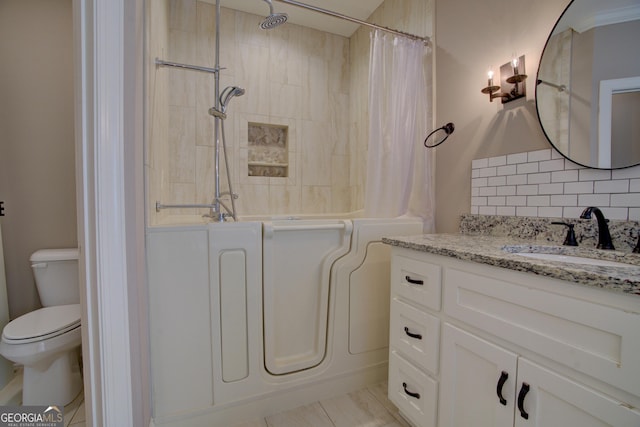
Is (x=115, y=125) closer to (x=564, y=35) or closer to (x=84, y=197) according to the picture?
(x=84, y=197)

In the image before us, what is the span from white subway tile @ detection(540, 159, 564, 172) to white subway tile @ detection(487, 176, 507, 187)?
0.17 metres

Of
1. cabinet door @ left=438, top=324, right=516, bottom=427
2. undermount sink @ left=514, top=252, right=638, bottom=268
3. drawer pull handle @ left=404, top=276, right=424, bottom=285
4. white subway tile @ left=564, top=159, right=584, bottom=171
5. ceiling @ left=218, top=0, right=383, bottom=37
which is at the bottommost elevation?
cabinet door @ left=438, top=324, right=516, bottom=427

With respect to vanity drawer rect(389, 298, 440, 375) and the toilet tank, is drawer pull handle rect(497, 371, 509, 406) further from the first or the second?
the toilet tank

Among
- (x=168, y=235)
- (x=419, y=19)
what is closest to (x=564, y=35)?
(x=419, y=19)

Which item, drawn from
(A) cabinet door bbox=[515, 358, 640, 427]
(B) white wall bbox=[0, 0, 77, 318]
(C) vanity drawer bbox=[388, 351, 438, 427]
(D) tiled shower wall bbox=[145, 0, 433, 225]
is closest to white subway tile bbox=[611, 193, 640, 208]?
(A) cabinet door bbox=[515, 358, 640, 427]

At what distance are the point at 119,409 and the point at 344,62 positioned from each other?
319cm

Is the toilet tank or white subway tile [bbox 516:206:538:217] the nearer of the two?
white subway tile [bbox 516:206:538:217]

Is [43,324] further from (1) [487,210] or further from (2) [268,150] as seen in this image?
(1) [487,210]

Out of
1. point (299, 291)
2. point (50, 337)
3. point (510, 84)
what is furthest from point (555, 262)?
point (50, 337)

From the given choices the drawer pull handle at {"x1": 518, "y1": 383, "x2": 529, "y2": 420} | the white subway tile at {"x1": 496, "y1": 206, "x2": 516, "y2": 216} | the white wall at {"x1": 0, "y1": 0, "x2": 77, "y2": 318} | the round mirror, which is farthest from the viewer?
the white wall at {"x1": 0, "y1": 0, "x2": 77, "y2": 318}

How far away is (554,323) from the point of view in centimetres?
75

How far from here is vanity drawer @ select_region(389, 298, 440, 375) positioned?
44.4 inches

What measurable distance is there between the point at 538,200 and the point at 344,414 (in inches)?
57.4

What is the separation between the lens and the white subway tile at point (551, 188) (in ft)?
4.00
